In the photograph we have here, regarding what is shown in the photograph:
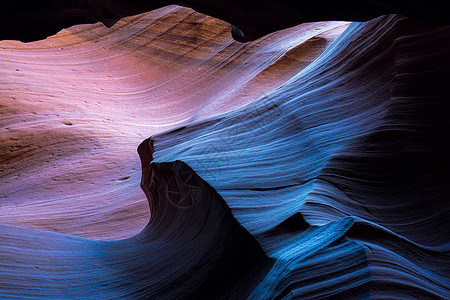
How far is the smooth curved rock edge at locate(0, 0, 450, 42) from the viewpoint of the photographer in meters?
1.78

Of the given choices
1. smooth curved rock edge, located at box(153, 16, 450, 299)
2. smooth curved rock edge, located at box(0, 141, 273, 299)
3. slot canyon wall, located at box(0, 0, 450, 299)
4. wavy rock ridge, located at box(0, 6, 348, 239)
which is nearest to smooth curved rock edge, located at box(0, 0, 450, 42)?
slot canyon wall, located at box(0, 0, 450, 299)

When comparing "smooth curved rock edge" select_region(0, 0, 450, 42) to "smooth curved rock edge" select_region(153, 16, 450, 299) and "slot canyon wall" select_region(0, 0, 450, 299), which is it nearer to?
"slot canyon wall" select_region(0, 0, 450, 299)

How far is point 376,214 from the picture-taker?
2.30 metres

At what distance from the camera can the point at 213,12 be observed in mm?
2033

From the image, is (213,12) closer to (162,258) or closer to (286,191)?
(286,191)

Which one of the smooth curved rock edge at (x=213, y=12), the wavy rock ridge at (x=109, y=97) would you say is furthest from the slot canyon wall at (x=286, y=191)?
the wavy rock ridge at (x=109, y=97)

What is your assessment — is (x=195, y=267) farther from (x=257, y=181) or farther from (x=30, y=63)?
(x=30, y=63)

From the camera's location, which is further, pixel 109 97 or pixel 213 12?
pixel 109 97

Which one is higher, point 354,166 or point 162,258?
point 354,166

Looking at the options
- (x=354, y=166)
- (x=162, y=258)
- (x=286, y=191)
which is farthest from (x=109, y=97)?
(x=354, y=166)

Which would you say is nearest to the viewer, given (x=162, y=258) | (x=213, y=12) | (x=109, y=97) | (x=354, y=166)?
(x=213, y=12)

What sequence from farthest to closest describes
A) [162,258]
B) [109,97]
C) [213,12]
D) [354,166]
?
1. [109,97]
2. [162,258]
3. [354,166]
4. [213,12]

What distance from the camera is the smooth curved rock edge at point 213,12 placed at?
69.9 inches

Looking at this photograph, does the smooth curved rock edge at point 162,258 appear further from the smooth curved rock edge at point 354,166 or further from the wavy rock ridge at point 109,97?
the wavy rock ridge at point 109,97
